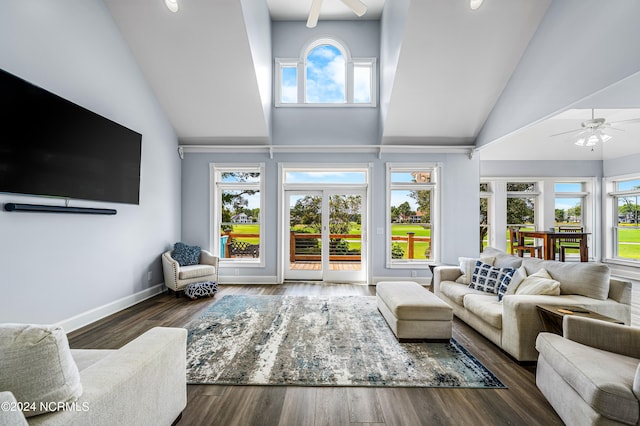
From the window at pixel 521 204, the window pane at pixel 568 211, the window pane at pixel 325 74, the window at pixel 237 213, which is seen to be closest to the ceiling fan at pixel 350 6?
the window pane at pixel 325 74

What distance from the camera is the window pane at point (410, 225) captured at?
5.80m

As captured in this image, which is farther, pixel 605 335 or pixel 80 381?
pixel 605 335

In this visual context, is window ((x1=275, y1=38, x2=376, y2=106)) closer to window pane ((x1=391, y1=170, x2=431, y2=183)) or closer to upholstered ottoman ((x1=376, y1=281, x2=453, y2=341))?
window pane ((x1=391, y1=170, x2=431, y2=183))

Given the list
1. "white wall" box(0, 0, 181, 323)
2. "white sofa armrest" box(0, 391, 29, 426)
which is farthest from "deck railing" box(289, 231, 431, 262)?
"white sofa armrest" box(0, 391, 29, 426)

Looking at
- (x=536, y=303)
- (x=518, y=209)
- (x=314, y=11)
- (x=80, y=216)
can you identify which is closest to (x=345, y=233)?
(x=536, y=303)

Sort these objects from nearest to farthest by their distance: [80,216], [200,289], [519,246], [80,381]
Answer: [80,381] → [80,216] → [200,289] → [519,246]

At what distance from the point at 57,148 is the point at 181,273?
7.75 ft

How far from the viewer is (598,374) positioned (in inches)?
61.0

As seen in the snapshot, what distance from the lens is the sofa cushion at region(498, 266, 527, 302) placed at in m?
3.03

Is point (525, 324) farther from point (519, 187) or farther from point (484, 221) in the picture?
point (519, 187)

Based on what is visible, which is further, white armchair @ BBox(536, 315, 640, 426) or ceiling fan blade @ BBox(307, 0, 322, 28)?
ceiling fan blade @ BBox(307, 0, 322, 28)

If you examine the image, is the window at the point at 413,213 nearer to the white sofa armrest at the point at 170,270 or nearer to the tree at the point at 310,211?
the tree at the point at 310,211

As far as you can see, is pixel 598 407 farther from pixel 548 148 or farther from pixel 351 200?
pixel 548 148

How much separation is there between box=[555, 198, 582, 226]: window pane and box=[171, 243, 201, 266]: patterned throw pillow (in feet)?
27.1
